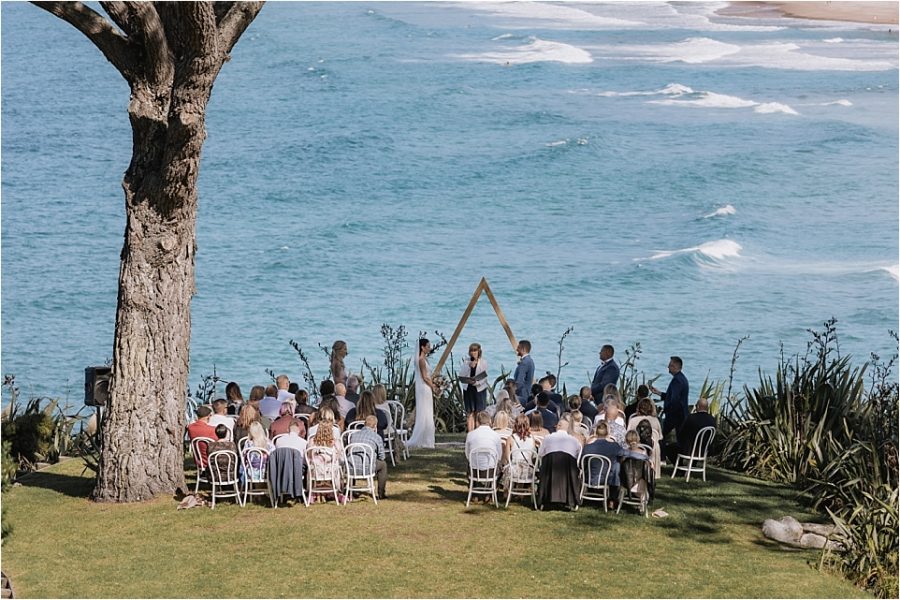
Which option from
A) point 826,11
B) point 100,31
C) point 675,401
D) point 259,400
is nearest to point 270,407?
point 259,400

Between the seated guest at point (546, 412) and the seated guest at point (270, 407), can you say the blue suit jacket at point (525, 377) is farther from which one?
the seated guest at point (270, 407)

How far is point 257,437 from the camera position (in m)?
13.0

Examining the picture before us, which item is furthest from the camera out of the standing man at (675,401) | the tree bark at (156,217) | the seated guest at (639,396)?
the standing man at (675,401)

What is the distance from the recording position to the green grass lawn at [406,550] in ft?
36.4

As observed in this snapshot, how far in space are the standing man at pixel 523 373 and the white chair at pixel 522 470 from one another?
3058mm

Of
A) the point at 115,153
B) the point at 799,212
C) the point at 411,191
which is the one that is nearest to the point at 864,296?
the point at 799,212

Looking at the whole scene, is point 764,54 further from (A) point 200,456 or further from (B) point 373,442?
(A) point 200,456

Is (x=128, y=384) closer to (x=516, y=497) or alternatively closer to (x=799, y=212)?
(x=516, y=497)

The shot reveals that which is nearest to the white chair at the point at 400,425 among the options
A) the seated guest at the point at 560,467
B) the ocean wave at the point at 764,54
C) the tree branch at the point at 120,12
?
the seated guest at the point at 560,467

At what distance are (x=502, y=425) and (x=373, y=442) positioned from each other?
1.43 m

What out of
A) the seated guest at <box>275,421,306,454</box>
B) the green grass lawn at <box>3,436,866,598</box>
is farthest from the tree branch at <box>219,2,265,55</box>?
the green grass lawn at <box>3,436,866,598</box>

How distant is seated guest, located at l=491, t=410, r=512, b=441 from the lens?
13469 millimetres

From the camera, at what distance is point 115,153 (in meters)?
72.0

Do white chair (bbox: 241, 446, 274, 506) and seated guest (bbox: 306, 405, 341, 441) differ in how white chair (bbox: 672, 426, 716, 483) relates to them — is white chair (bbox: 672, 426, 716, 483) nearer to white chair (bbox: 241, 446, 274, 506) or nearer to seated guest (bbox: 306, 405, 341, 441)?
seated guest (bbox: 306, 405, 341, 441)
